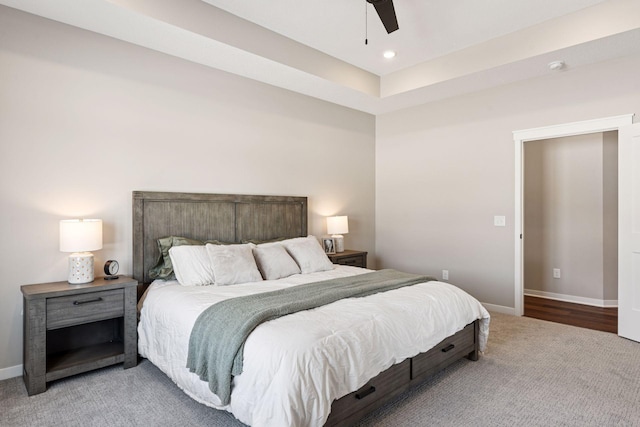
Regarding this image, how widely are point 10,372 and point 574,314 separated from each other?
220 inches

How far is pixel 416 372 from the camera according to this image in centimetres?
244

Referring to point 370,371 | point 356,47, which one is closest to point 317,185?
point 356,47

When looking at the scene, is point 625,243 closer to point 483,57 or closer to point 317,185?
point 483,57

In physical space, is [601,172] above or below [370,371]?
above

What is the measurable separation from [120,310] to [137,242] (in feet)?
2.13

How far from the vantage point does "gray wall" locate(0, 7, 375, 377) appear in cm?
274

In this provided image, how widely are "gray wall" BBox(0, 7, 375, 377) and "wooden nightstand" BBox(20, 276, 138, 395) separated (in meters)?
0.30

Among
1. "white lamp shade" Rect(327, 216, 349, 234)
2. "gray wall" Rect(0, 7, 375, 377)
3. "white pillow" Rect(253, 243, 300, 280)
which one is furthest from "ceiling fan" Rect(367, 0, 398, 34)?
"white lamp shade" Rect(327, 216, 349, 234)

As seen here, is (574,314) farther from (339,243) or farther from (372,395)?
(372,395)

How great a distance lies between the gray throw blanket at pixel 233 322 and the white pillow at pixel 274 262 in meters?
0.65

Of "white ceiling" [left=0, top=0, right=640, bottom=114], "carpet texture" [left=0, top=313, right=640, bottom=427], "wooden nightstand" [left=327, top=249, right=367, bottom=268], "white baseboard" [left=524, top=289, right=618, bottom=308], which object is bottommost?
"carpet texture" [left=0, top=313, right=640, bottom=427]

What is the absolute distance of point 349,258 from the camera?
4.68m

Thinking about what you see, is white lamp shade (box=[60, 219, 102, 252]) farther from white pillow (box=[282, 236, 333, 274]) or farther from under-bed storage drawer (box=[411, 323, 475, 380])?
under-bed storage drawer (box=[411, 323, 475, 380])

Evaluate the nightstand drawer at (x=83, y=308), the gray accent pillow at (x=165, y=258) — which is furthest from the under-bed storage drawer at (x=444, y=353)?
the nightstand drawer at (x=83, y=308)
